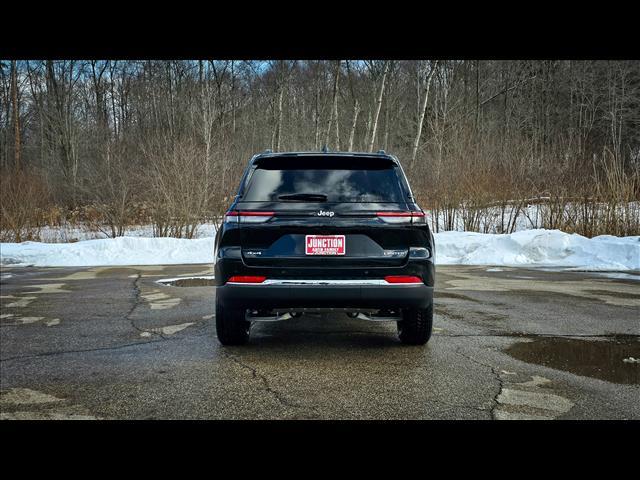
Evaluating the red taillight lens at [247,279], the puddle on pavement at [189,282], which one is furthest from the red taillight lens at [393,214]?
the puddle on pavement at [189,282]

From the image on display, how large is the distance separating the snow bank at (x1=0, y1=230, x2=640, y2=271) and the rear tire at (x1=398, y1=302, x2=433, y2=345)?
361 inches

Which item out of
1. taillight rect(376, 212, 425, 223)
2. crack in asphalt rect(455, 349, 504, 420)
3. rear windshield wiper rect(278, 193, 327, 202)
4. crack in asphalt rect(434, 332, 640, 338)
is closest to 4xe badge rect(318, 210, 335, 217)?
rear windshield wiper rect(278, 193, 327, 202)

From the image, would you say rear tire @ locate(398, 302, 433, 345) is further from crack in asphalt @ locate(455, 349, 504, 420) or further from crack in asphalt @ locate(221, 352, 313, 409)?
crack in asphalt @ locate(221, 352, 313, 409)

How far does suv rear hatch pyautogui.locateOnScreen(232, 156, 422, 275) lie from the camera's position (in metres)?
4.41

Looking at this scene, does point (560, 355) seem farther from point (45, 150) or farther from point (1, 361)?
point (45, 150)

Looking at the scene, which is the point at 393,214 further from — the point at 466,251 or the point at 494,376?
the point at 466,251

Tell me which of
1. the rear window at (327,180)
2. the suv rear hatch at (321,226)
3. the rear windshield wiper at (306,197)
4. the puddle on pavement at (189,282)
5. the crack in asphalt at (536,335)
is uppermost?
the rear window at (327,180)

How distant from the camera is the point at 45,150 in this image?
35.2 meters

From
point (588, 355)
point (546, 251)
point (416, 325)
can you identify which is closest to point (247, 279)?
point (416, 325)

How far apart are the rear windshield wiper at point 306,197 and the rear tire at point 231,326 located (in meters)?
1.19

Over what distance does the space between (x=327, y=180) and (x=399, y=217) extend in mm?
753

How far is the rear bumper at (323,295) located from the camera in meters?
4.38

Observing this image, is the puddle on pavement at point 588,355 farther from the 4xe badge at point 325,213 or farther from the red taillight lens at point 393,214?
the 4xe badge at point 325,213
